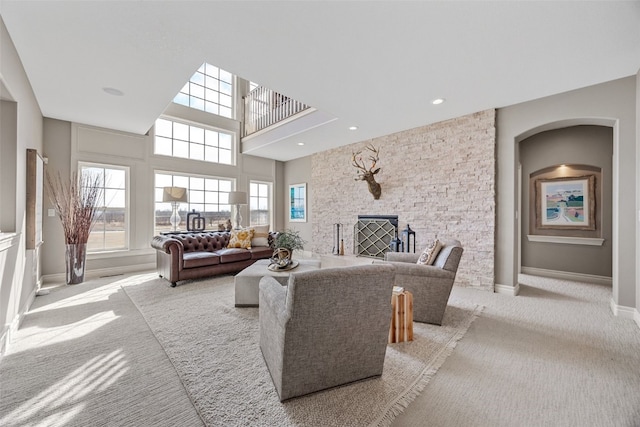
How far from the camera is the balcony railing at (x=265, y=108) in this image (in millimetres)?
5409

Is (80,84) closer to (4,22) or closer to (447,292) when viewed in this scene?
(4,22)

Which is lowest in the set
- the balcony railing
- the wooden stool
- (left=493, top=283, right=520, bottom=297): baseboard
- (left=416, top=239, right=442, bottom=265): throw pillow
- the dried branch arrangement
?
(left=493, top=283, right=520, bottom=297): baseboard

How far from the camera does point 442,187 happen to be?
446 cm

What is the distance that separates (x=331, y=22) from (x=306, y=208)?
510 centimetres

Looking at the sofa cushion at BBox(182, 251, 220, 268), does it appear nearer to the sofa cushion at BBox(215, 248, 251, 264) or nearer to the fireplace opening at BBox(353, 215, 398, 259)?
the sofa cushion at BBox(215, 248, 251, 264)

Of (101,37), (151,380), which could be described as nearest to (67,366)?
(151,380)

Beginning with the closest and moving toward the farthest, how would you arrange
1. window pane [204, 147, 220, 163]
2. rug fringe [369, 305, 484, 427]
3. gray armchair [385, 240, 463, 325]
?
1. rug fringe [369, 305, 484, 427]
2. gray armchair [385, 240, 463, 325]
3. window pane [204, 147, 220, 163]

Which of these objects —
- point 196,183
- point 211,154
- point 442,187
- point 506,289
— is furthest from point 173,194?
point 506,289

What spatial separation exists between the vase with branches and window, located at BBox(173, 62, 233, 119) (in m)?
2.65

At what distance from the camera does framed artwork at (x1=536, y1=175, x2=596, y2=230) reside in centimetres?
446

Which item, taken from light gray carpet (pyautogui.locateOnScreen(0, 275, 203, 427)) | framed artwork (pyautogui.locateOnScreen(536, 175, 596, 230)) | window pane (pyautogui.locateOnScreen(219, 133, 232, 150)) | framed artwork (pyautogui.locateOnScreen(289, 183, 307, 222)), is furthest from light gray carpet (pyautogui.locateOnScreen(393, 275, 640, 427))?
window pane (pyautogui.locateOnScreen(219, 133, 232, 150))

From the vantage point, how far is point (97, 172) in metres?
4.85

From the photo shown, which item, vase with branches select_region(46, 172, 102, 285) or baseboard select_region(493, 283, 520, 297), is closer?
baseboard select_region(493, 283, 520, 297)

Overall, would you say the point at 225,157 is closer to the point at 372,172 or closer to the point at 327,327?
the point at 372,172
